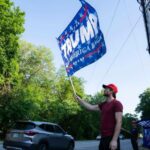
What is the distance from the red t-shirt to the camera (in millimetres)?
7137

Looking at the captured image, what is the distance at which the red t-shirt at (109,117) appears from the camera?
23.4 ft

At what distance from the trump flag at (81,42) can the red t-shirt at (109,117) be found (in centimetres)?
175

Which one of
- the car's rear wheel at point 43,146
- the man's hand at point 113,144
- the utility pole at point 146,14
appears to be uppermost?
the utility pole at point 146,14

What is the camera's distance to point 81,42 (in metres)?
9.30

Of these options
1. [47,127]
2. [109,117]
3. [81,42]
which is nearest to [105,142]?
[109,117]

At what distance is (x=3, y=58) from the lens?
147ft

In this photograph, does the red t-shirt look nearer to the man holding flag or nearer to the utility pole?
the man holding flag

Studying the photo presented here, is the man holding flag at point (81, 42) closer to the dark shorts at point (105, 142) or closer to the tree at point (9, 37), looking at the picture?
the dark shorts at point (105, 142)

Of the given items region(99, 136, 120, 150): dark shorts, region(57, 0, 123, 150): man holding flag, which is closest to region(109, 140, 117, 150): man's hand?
region(99, 136, 120, 150): dark shorts

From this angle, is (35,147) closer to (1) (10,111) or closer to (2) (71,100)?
(1) (10,111)

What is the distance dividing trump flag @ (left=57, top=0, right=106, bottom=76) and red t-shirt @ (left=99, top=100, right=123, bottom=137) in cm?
175

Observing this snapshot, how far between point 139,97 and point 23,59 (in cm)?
5767

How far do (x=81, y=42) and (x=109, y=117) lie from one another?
254cm

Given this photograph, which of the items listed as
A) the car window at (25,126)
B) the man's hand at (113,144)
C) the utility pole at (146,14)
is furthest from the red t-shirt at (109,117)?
the car window at (25,126)
